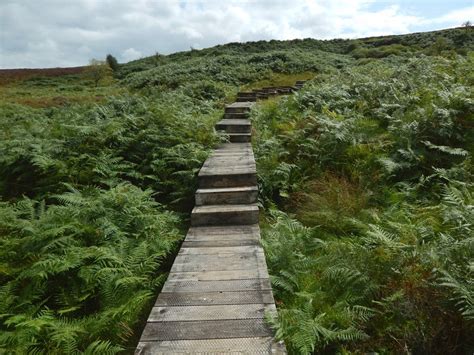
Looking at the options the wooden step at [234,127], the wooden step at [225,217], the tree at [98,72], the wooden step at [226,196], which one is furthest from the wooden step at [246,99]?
the tree at [98,72]

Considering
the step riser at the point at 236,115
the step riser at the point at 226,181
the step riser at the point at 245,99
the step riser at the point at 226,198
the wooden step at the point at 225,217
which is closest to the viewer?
the wooden step at the point at 225,217

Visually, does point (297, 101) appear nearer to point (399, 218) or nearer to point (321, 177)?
point (321, 177)

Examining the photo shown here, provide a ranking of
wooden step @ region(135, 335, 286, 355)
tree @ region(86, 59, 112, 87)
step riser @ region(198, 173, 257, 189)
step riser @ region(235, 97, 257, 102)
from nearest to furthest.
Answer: wooden step @ region(135, 335, 286, 355), step riser @ region(198, 173, 257, 189), step riser @ region(235, 97, 257, 102), tree @ region(86, 59, 112, 87)

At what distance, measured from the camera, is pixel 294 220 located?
4922 mm

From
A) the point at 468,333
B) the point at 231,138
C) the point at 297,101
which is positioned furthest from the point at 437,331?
the point at 297,101

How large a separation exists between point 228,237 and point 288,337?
193 cm

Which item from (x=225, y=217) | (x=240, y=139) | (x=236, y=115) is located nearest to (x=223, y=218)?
(x=225, y=217)

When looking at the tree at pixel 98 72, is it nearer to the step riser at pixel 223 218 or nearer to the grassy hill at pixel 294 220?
the grassy hill at pixel 294 220

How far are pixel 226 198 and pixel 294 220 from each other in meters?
1.13

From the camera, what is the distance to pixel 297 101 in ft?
36.0

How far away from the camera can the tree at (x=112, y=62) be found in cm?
5168

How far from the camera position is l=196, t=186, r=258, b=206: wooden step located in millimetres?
5371

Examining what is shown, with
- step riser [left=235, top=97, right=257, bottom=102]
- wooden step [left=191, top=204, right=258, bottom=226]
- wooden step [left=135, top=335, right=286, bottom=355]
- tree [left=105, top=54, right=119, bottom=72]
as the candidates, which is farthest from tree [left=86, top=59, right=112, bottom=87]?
wooden step [left=135, top=335, right=286, bottom=355]

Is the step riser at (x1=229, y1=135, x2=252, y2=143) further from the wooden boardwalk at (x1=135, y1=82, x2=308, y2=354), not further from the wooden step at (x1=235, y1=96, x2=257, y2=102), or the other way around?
the wooden step at (x1=235, y1=96, x2=257, y2=102)
